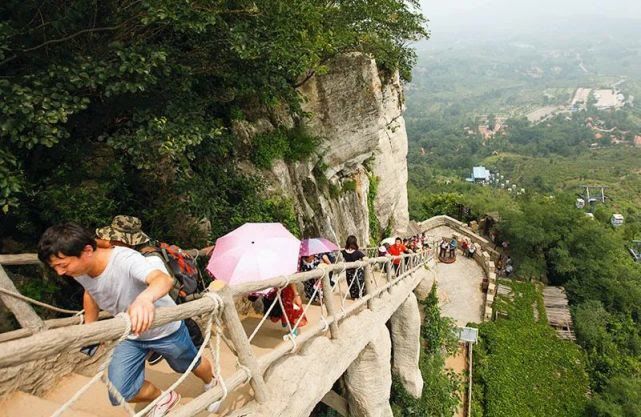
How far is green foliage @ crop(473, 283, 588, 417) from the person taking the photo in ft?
51.3

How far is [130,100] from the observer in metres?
5.60

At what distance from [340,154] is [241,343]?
10876 millimetres

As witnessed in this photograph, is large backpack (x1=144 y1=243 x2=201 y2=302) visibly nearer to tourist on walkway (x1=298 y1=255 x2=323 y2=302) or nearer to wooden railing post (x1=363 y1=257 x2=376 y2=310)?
wooden railing post (x1=363 y1=257 x2=376 y2=310)

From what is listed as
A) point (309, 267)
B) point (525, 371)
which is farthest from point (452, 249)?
point (309, 267)

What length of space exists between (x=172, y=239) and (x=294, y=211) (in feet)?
11.6

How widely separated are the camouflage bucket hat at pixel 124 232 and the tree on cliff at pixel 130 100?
0.85 m

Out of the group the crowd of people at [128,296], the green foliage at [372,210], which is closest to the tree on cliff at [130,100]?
the crowd of people at [128,296]

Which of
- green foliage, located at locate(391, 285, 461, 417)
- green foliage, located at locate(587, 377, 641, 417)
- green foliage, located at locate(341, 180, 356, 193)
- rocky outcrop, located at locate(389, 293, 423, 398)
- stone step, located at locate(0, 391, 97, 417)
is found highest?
stone step, located at locate(0, 391, 97, 417)

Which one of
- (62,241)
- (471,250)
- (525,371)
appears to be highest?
(62,241)

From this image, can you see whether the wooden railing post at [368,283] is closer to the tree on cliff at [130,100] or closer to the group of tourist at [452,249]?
the tree on cliff at [130,100]

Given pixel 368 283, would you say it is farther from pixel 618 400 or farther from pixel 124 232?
pixel 618 400

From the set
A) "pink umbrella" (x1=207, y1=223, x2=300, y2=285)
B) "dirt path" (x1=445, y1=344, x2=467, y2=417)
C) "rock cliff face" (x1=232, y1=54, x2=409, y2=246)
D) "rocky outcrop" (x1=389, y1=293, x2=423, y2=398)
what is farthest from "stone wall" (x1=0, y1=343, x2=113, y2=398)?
"dirt path" (x1=445, y1=344, x2=467, y2=417)

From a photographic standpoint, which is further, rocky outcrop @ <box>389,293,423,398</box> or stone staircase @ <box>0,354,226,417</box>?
rocky outcrop @ <box>389,293,423,398</box>

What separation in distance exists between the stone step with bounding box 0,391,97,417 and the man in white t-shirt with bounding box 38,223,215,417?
1.91 ft
